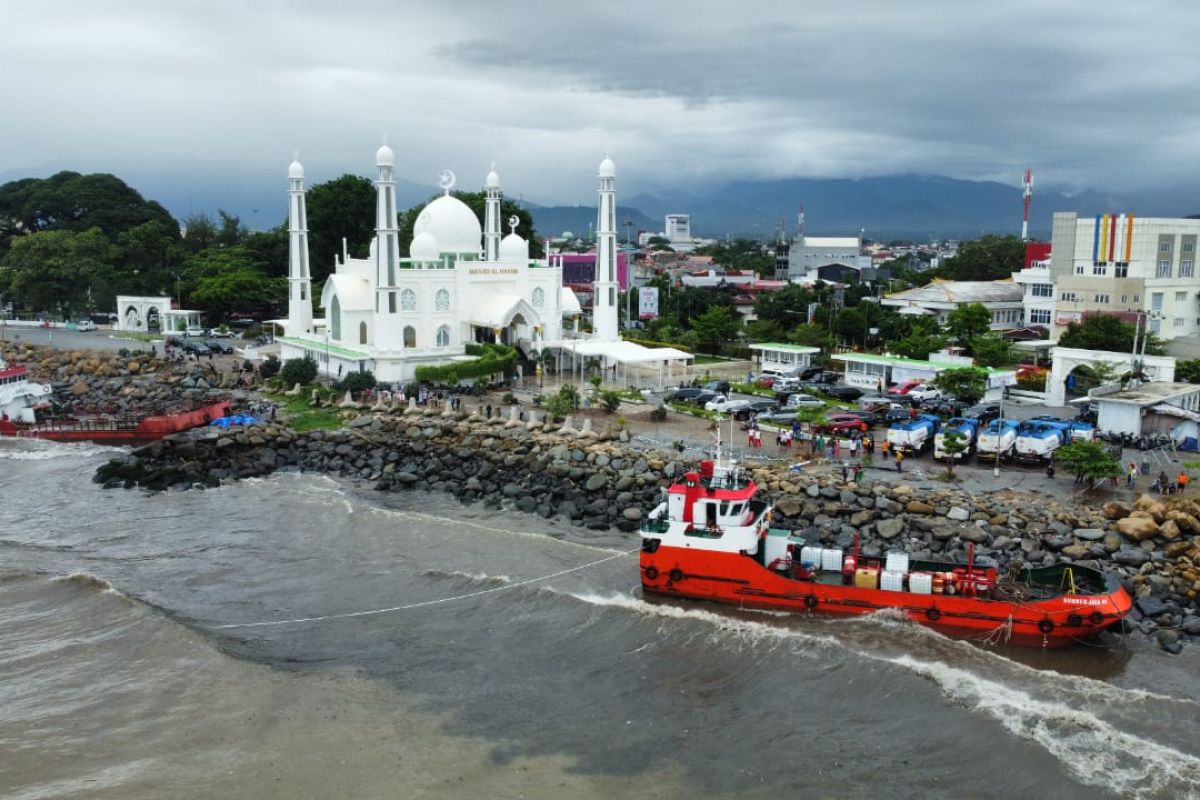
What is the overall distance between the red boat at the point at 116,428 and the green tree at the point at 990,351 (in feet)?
101

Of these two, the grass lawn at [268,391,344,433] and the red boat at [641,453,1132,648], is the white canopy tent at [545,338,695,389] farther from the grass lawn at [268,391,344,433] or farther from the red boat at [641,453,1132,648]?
the red boat at [641,453,1132,648]

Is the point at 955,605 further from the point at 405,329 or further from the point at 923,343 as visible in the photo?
the point at 405,329

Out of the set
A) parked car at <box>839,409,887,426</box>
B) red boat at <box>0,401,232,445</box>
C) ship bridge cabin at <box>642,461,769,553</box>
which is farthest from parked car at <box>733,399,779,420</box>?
red boat at <box>0,401,232,445</box>

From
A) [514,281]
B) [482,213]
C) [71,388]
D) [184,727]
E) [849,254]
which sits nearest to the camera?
[184,727]

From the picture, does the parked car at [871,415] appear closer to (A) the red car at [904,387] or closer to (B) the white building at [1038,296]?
(A) the red car at [904,387]

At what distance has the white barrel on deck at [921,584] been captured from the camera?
797 inches

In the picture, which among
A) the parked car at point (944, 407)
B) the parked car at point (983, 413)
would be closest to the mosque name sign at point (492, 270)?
the parked car at point (944, 407)

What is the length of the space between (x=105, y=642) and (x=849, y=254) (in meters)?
118

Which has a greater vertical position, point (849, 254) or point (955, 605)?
point (849, 254)

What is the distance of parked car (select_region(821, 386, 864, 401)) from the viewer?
38.5 m

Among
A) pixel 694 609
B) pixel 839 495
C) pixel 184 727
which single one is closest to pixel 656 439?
pixel 839 495

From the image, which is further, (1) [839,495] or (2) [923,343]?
(2) [923,343]

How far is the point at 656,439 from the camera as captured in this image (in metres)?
32.3

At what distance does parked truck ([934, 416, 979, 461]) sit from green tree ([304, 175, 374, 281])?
158 feet
